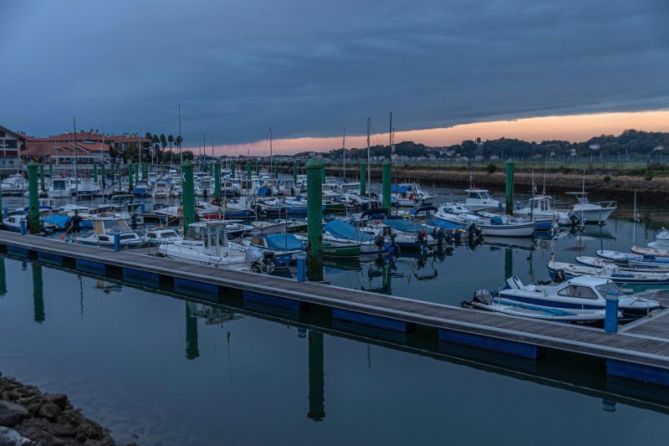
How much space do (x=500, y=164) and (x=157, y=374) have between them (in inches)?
3646

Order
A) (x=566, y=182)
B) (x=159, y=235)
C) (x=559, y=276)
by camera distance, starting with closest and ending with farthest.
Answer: (x=559, y=276) < (x=159, y=235) < (x=566, y=182)

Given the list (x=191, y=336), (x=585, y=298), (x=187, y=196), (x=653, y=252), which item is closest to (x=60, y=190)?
(x=187, y=196)

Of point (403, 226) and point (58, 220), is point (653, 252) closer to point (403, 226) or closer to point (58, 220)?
point (403, 226)

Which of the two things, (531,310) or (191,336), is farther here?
(191,336)

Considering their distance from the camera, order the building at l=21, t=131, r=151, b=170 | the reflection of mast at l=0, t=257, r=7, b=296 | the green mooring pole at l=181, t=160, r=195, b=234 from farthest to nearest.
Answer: the building at l=21, t=131, r=151, b=170 < the green mooring pole at l=181, t=160, r=195, b=234 < the reflection of mast at l=0, t=257, r=7, b=296

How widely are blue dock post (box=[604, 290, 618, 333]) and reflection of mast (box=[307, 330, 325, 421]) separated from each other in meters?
7.16

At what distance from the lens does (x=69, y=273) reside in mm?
29734

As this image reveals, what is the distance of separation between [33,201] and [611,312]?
110 ft

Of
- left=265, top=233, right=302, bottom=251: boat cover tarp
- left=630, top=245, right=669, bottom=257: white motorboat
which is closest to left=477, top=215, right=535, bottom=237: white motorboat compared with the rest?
left=630, top=245, right=669, bottom=257: white motorboat

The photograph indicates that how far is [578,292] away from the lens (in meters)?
18.8

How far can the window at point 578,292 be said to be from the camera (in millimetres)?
18656

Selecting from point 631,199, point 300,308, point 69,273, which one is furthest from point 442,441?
point 631,199

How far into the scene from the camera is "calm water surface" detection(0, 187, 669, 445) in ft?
42.8

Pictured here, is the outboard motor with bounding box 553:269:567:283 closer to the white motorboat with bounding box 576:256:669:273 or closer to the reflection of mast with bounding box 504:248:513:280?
the white motorboat with bounding box 576:256:669:273
